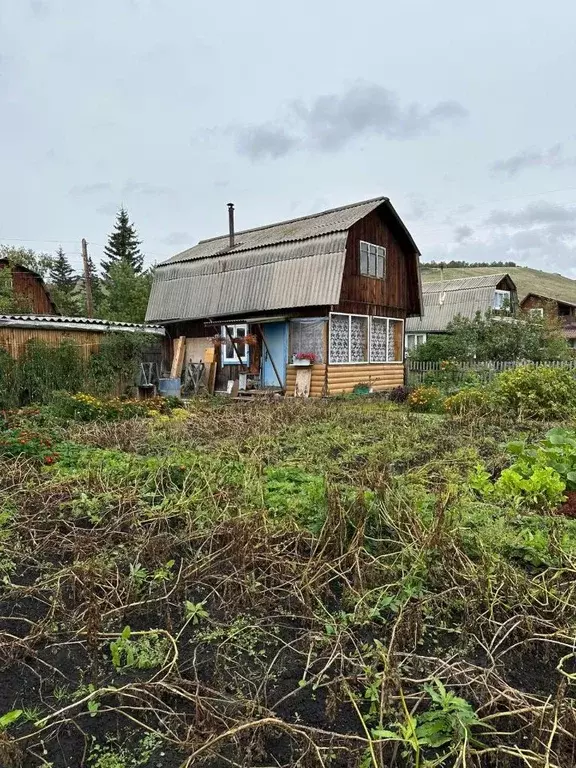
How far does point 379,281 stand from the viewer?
15.8 meters

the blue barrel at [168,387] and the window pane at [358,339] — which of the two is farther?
the window pane at [358,339]

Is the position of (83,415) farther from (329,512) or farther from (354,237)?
(354,237)

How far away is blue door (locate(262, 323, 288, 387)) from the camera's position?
14625 mm

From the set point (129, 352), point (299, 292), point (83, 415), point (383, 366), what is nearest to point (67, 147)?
point (129, 352)

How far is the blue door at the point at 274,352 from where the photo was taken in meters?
14.6

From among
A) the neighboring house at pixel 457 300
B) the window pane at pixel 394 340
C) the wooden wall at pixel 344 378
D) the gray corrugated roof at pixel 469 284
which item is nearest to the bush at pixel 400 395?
the wooden wall at pixel 344 378

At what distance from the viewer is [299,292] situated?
13.8 metres

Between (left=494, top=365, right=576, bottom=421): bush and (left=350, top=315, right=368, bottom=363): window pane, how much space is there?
537 cm

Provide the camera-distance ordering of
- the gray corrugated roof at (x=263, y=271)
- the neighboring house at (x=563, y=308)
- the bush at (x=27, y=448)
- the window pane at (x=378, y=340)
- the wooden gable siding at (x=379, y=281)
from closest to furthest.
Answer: the bush at (x=27, y=448) → the gray corrugated roof at (x=263, y=271) → the wooden gable siding at (x=379, y=281) → the window pane at (x=378, y=340) → the neighboring house at (x=563, y=308)

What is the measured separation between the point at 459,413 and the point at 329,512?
270 inches

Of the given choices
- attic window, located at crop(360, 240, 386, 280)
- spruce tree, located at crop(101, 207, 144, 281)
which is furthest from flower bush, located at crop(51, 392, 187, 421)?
spruce tree, located at crop(101, 207, 144, 281)

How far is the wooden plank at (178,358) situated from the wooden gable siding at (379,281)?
5622 mm

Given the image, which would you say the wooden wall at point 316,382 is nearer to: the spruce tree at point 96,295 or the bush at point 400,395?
the bush at point 400,395

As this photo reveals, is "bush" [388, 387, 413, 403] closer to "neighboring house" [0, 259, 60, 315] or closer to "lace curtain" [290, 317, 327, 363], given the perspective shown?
"lace curtain" [290, 317, 327, 363]
